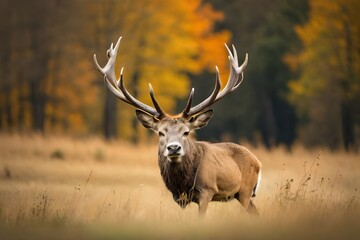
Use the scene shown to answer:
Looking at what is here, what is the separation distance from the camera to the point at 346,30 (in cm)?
2820

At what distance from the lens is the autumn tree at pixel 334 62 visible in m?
28.1

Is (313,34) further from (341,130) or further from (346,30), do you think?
(341,130)

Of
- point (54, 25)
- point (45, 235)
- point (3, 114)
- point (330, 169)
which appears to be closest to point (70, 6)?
point (54, 25)

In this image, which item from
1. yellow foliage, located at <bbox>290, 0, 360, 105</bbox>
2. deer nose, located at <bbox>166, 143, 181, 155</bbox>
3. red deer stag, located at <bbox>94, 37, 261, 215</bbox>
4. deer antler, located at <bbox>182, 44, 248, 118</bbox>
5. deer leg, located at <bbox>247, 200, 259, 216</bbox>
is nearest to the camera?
deer nose, located at <bbox>166, 143, 181, 155</bbox>

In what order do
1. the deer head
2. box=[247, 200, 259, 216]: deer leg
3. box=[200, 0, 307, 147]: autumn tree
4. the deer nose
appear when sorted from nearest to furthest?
the deer nose
the deer head
box=[247, 200, 259, 216]: deer leg
box=[200, 0, 307, 147]: autumn tree

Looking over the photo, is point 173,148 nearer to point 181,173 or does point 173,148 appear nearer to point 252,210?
point 181,173

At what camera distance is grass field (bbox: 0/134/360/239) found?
7426 mm

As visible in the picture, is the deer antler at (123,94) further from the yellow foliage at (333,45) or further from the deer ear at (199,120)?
the yellow foliage at (333,45)

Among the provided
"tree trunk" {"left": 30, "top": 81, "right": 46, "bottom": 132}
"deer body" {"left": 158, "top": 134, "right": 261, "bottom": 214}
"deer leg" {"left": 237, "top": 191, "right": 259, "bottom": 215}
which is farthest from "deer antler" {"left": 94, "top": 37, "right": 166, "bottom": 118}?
"tree trunk" {"left": 30, "top": 81, "right": 46, "bottom": 132}

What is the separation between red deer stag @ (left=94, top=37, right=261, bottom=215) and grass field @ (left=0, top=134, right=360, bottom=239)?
229 millimetres

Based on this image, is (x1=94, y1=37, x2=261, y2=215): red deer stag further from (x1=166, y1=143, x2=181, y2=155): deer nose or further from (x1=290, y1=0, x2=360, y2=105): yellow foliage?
(x1=290, y1=0, x2=360, y2=105): yellow foliage

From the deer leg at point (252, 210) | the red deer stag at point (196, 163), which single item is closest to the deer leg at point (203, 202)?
the red deer stag at point (196, 163)

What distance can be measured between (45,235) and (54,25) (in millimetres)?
22901

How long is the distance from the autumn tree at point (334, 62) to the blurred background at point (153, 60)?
0.03m
